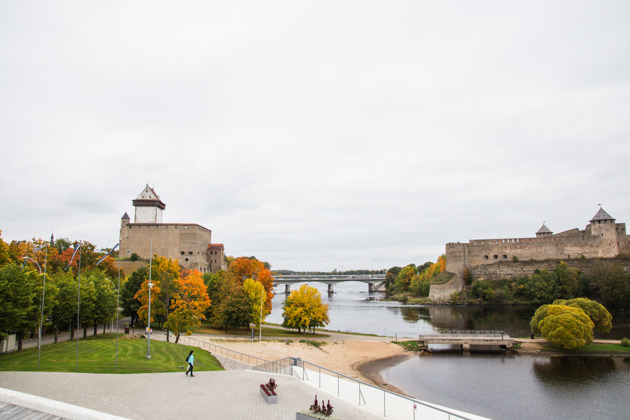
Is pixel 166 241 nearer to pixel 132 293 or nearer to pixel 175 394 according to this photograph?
pixel 132 293

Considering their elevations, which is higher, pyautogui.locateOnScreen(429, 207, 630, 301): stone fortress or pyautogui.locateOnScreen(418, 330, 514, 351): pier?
pyautogui.locateOnScreen(429, 207, 630, 301): stone fortress

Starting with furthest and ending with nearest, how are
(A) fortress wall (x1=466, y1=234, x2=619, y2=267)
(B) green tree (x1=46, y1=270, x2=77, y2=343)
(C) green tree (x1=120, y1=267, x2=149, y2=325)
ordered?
(A) fortress wall (x1=466, y1=234, x2=619, y2=267)
(C) green tree (x1=120, y1=267, x2=149, y2=325)
(B) green tree (x1=46, y1=270, x2=77, y2=343)

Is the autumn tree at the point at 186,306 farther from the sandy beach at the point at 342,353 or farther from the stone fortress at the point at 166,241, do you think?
the stone fortress at the point at 166,241

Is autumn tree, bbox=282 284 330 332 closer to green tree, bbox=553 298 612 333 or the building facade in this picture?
green tree, bbox=553 298 612 333

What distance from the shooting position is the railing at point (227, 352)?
102 ft

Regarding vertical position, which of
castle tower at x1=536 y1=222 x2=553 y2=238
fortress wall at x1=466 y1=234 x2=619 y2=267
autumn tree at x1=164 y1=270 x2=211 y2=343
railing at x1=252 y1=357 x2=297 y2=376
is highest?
castle tower at x1=536 y1=222 x2=553 y2=238

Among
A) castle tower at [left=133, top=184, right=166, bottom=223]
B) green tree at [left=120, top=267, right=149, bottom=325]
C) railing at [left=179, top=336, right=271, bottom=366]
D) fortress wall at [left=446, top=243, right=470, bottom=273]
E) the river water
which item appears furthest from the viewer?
fortress wall at [left=446, top=243, right=470, bottom=273]

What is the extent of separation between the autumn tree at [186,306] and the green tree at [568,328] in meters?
33.5

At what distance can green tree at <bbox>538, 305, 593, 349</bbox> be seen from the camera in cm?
3834

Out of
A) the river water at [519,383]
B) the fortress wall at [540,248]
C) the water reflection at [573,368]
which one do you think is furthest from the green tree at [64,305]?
the fortress wall at [540,248]

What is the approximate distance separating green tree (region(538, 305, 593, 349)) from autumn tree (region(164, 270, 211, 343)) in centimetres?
3354

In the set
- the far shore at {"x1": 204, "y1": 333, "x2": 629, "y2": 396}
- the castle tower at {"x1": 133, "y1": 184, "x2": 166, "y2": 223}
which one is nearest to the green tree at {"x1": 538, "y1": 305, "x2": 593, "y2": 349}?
the far shore at {"x1": 204, "y1": 333, "x2": 629, "y2": 396}

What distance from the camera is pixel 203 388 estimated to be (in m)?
17.9

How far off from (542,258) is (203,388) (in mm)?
103970
